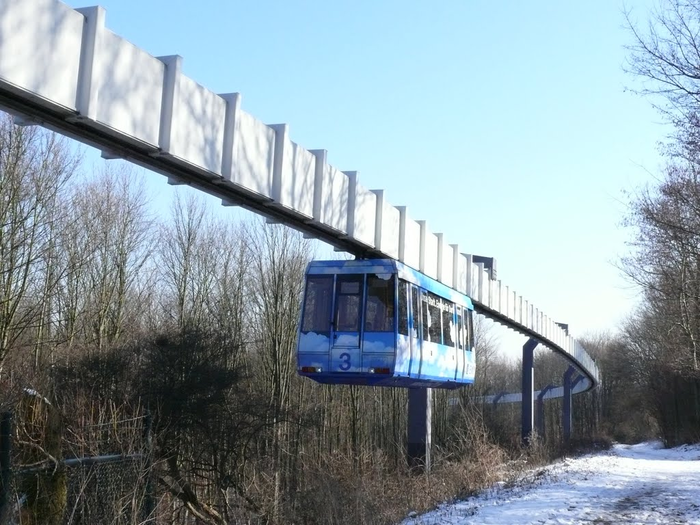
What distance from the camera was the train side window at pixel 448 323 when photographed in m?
18.9

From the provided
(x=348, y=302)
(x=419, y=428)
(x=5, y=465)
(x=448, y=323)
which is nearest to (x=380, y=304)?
(x=348, y=302)

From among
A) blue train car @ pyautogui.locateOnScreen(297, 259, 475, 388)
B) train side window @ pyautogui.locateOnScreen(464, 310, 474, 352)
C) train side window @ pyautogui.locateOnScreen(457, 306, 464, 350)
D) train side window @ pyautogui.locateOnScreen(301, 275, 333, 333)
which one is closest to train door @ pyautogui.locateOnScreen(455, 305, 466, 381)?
train side window @ pyautogui.locateOnScreen(457, 306, 464, 350)

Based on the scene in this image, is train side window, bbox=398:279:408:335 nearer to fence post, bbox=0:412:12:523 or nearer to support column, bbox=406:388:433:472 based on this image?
support column, bbox=406:388:433:472

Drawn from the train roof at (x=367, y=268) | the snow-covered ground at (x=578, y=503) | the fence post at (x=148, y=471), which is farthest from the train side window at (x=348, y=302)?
the fence post at (x=148, y=471)

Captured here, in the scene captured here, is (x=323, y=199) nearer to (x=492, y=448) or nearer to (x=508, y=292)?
(x=492, y=448)

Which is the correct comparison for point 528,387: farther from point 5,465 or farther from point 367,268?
point 5,465

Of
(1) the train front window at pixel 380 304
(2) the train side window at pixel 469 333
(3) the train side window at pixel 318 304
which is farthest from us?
(2) the train side window at pixel 469 333

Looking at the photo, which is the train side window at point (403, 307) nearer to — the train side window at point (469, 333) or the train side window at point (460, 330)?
the train side window at point (460, 330)

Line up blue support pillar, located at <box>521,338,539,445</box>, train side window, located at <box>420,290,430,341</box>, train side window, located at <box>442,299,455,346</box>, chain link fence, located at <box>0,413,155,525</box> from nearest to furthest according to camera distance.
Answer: chain link fence, located at <box>0,413,155,525</box>
train side window, located at <box>420,290,430,341</box>
train side window, located at <box>442,299,455,346</box>
blue support pillar, located at <box>521,338,539,445</box>

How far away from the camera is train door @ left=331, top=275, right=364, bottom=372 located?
52.2 feet

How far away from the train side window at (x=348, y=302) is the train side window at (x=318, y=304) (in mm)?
186

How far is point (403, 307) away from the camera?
16.2 metres

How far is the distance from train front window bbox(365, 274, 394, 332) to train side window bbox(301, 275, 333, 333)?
82 centimetres

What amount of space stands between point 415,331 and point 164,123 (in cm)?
796
